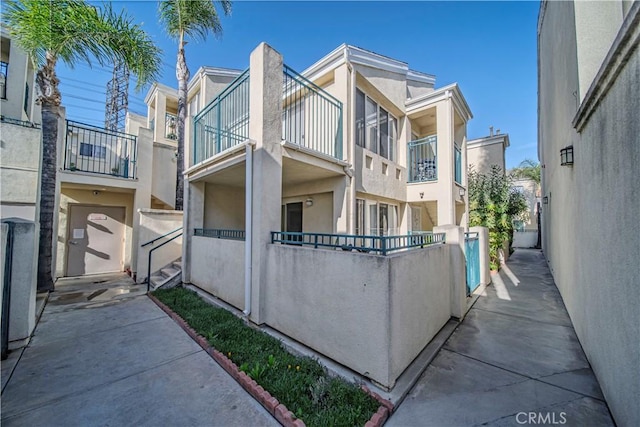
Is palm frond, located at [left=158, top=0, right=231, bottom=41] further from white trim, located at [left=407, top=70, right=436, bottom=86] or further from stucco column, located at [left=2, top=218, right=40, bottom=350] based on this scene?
stucco column, located at [left=2, top=218, right=40, bottom=350]

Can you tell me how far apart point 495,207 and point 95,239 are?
16.8 meters

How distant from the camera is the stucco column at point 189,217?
25.4ft

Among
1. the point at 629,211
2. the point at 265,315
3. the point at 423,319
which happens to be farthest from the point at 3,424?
the point at 629,211

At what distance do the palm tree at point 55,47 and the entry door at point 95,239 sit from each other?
252 cm

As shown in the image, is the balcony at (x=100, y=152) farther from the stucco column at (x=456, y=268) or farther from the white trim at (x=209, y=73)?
the stucco column at (x=456, y=268)

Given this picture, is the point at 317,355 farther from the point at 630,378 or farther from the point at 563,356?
the point at 563,356

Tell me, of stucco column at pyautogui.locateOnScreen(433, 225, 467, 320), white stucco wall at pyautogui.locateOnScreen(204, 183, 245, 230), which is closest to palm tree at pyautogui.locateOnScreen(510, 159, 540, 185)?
stucco column at pyautogui.locateOnScreen(433, 225, 467, 320)

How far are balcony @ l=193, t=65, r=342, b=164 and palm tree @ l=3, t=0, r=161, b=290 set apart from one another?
2.58m

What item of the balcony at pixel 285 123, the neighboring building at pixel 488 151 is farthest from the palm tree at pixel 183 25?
the neighboring building at pixel 488 151

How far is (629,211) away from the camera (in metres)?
2.29

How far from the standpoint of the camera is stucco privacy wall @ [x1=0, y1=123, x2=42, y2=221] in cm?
620

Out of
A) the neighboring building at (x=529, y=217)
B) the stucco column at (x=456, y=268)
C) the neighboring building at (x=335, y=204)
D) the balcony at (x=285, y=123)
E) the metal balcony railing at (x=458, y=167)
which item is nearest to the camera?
the neighboring building at (x=335, y=204)

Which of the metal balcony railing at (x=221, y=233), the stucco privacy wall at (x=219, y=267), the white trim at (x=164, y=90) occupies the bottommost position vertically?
the stucco privacy wall at (x=219, y=267)

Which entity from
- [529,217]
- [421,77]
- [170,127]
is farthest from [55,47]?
[529,217]
